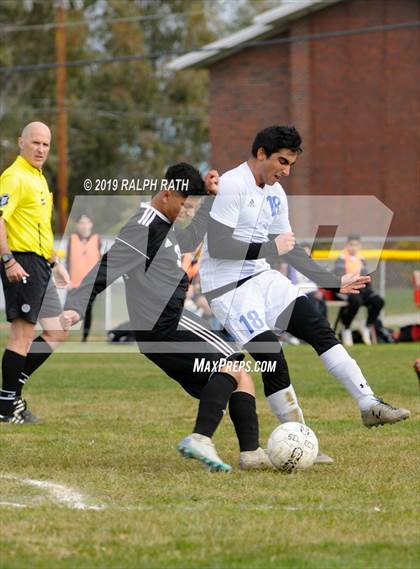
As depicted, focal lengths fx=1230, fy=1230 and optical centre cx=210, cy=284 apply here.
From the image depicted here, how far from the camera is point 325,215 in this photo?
134ft

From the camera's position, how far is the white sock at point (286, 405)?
7363mm

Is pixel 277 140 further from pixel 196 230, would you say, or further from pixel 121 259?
pixel 121 259

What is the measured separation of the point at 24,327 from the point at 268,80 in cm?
3099

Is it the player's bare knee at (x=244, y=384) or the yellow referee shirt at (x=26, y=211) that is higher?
the yellow referee shirt at (x=26, y=211)

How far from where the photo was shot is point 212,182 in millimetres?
6996

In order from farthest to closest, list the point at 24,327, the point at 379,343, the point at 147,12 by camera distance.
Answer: the point at 147,12 → the point at 379,343 → the point at 24,327

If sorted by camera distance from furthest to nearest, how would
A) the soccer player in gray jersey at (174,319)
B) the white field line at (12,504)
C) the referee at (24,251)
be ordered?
the referee at (24,251), the soccer player in gray jersey at (174,319), the white field line at (12,504)

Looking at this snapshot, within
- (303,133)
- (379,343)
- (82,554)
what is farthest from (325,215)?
(82,554)

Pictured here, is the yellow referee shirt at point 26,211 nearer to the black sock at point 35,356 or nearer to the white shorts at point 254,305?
the black sock at point 35,356

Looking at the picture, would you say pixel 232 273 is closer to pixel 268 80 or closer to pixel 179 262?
pixel 179 262

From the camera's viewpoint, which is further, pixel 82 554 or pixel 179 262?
pixel 179 262

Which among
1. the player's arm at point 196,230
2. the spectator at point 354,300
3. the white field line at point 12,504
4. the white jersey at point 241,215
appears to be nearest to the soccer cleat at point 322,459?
the white jersey at point 241,215

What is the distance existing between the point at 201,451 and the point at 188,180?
4.95 feet

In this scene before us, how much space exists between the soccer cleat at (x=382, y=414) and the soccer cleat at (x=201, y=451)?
97 centimetres
